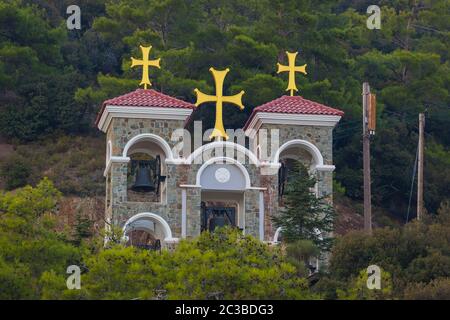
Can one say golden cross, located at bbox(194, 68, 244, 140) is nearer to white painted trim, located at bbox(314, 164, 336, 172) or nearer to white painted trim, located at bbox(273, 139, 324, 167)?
white painted trim, located at bbox(273, 139, 324, 167)

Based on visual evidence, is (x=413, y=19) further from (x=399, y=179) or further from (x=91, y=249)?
(x=91, y=249)

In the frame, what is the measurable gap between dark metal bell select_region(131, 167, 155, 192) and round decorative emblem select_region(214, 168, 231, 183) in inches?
74.3

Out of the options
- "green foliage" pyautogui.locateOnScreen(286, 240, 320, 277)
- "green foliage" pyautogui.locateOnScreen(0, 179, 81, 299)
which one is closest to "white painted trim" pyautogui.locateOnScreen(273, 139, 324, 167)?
"green foliage" pyautogui.locateOnScreen(286, 240, 320, 277)

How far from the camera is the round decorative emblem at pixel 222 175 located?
48219 millimetres

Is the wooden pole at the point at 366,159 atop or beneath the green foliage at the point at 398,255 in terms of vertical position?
atop

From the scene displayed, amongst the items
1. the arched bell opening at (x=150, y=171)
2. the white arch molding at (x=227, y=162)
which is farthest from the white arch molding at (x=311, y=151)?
the arched bell opening at (x=150, y=171)

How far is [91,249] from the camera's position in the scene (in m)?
44.8

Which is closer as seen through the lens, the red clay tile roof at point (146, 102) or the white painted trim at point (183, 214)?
the white painted trim at point (183, 214)

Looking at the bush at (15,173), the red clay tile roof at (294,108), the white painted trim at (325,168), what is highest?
the bush at (15,173)

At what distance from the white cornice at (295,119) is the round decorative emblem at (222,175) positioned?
179 cm

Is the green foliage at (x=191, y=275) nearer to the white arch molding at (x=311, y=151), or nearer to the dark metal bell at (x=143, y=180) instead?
the dark metal bell at (x=143, y=180)

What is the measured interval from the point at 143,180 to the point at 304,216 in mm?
4708

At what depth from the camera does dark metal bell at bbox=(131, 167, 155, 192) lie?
48.1m

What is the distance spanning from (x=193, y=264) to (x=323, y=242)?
7568 mm
